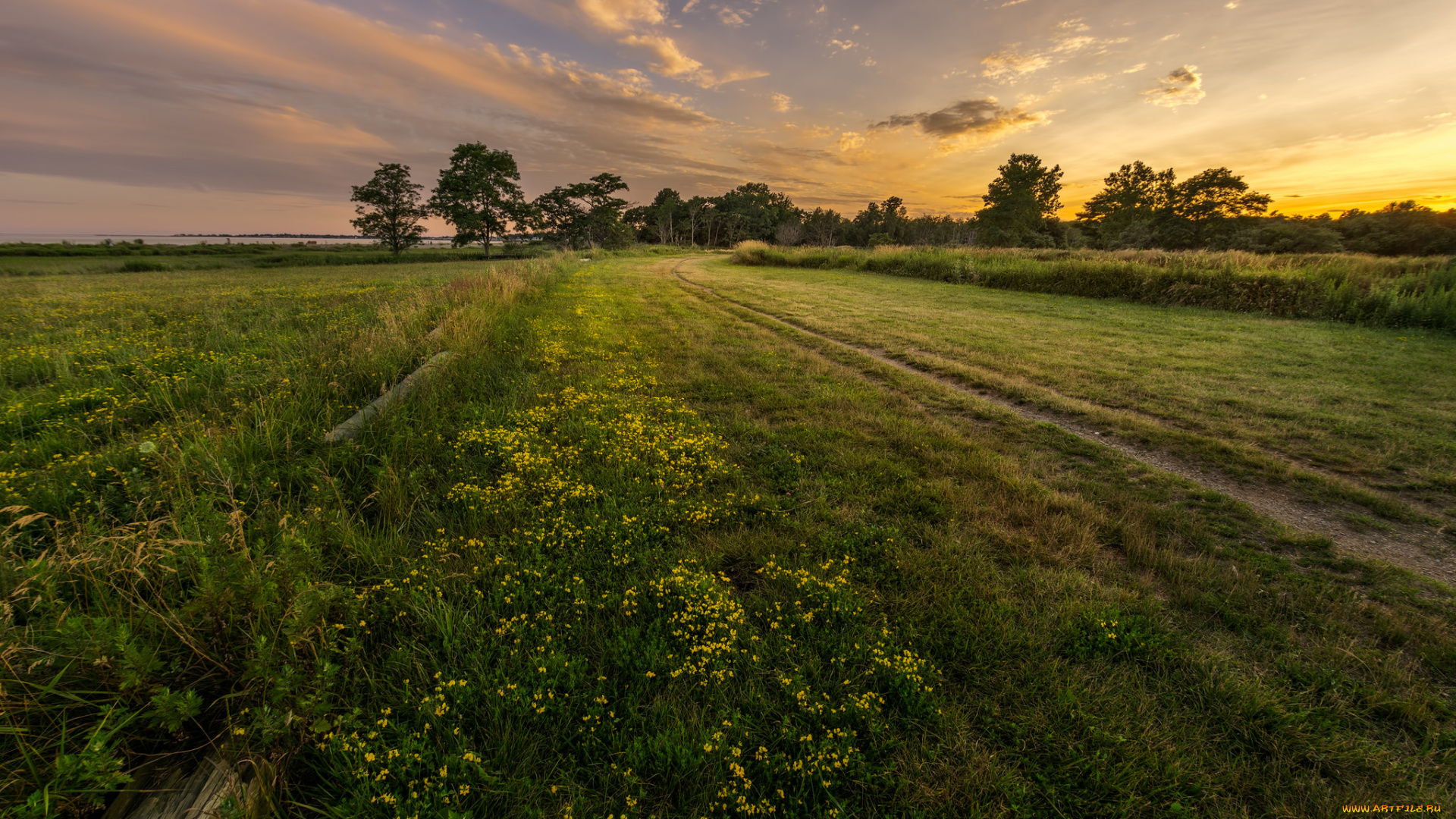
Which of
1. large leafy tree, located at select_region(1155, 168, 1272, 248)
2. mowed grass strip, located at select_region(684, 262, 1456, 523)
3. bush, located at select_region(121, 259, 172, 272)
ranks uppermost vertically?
large leafy tree, located at select_region(1155, 168, 1272, 248)

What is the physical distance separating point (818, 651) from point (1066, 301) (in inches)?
772

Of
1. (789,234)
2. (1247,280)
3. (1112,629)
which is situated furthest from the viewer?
(789,234)

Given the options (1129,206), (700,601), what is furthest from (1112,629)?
(1129,206)

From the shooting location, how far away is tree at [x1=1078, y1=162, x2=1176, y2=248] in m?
58.7

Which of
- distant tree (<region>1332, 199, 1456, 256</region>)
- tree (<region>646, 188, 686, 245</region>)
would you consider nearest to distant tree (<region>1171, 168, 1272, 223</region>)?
distant tree (<region>1332, 199, 1456, 256</region>)

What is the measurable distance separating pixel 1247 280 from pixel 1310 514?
643 inches

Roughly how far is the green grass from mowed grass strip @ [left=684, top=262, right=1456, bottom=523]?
0.95 m

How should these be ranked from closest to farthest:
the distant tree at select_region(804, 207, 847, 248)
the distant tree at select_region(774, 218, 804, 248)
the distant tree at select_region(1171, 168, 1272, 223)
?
the distant tree at select_region(1171, 168, 1272, 223), the distant tree at select_region(774, 218, 804, 248), the distant tree at select_region(804, 207, 847, 248)

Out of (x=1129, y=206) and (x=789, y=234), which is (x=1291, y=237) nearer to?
(x=1129, y=206)

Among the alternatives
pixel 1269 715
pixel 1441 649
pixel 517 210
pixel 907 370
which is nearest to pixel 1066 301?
pixel 907 370

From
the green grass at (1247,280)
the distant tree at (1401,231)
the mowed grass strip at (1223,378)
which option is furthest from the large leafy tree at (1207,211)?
the mowed grass strip at (1223,378)

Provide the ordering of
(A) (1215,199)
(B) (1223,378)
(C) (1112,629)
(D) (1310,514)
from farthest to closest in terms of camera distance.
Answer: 1. (A) (1215,199)
2. (B) (1223,378)
3. (D) (1310,514)
4. (C) (1112,629)

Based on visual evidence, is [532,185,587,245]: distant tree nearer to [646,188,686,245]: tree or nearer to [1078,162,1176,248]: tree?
[646,188,686,245]: tree

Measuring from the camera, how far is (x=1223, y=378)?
8.36 m
